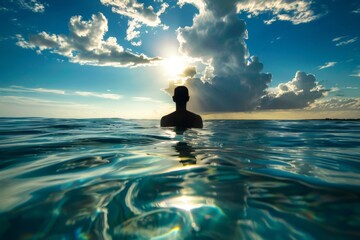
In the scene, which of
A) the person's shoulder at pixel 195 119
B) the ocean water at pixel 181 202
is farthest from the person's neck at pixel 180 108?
the ocean water at pixel 181 202

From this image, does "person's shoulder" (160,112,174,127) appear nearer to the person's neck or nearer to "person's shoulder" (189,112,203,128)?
the person's neck

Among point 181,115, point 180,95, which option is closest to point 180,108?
point 181,115

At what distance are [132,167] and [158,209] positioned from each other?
1254 mm

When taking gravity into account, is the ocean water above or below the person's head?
below

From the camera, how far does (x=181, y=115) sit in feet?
27.2

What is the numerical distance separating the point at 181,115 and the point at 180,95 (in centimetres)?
97

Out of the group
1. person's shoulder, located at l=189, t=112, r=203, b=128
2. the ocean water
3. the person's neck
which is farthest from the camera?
person's shoulder, located at l=189, t=112, r=203, b=128

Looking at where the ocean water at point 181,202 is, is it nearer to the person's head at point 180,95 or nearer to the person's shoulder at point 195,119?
the person's head at point 180,95

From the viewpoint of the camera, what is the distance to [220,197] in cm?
154

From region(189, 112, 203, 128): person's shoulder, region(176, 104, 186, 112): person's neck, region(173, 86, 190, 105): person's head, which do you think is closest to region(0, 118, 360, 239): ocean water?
region(173, 86, 190, 105): person's head

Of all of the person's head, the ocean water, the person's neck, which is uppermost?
the person's head

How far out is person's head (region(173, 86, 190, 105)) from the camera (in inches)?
303

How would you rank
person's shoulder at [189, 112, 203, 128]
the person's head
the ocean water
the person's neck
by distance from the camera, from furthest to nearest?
1. person's shoulder at [189, 112, 203, 128]
2. the person's neck
3. the person's head
4. the ocean water

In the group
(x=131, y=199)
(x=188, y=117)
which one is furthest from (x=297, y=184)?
(x=188, y=117)
